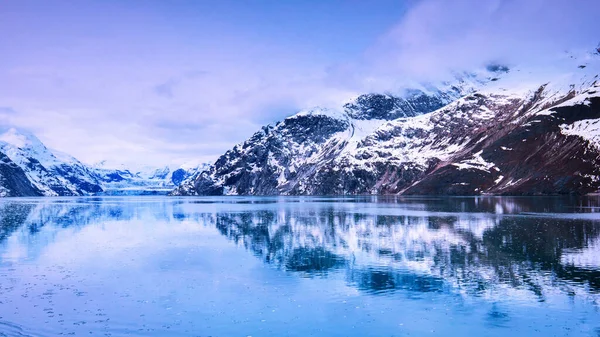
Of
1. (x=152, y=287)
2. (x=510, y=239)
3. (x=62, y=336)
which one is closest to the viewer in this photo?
(x=62, y=336)

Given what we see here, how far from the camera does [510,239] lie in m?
74.2

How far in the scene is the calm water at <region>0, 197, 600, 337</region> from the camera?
3388 cm

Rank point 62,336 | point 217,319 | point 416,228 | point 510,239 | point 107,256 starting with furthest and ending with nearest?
1. point 416,228
2. point 510,239
3. point 107,256
4. point 217,319
5. point 62,336

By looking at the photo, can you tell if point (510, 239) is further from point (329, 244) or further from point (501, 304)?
point (501, 304)

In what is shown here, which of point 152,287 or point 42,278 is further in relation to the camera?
point 42,278

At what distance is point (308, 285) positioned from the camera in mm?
46469

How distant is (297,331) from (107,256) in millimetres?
39201

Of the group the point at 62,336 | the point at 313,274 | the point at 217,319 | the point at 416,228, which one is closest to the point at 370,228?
the point at 416,228

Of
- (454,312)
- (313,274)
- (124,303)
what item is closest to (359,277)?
(313,274)

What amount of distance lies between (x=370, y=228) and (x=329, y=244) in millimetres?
23178

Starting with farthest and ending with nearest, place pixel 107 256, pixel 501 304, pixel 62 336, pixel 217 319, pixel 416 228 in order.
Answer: pixel 416 228 → pixel 107 256 → pixel 501 304 → pixel 217 319 → pixel 62 336

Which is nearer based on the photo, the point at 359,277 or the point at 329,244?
the point at 359,277

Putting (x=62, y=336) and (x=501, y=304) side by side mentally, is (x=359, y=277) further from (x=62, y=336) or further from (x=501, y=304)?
(x=62, y=336)

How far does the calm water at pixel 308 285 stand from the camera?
33.9 m
